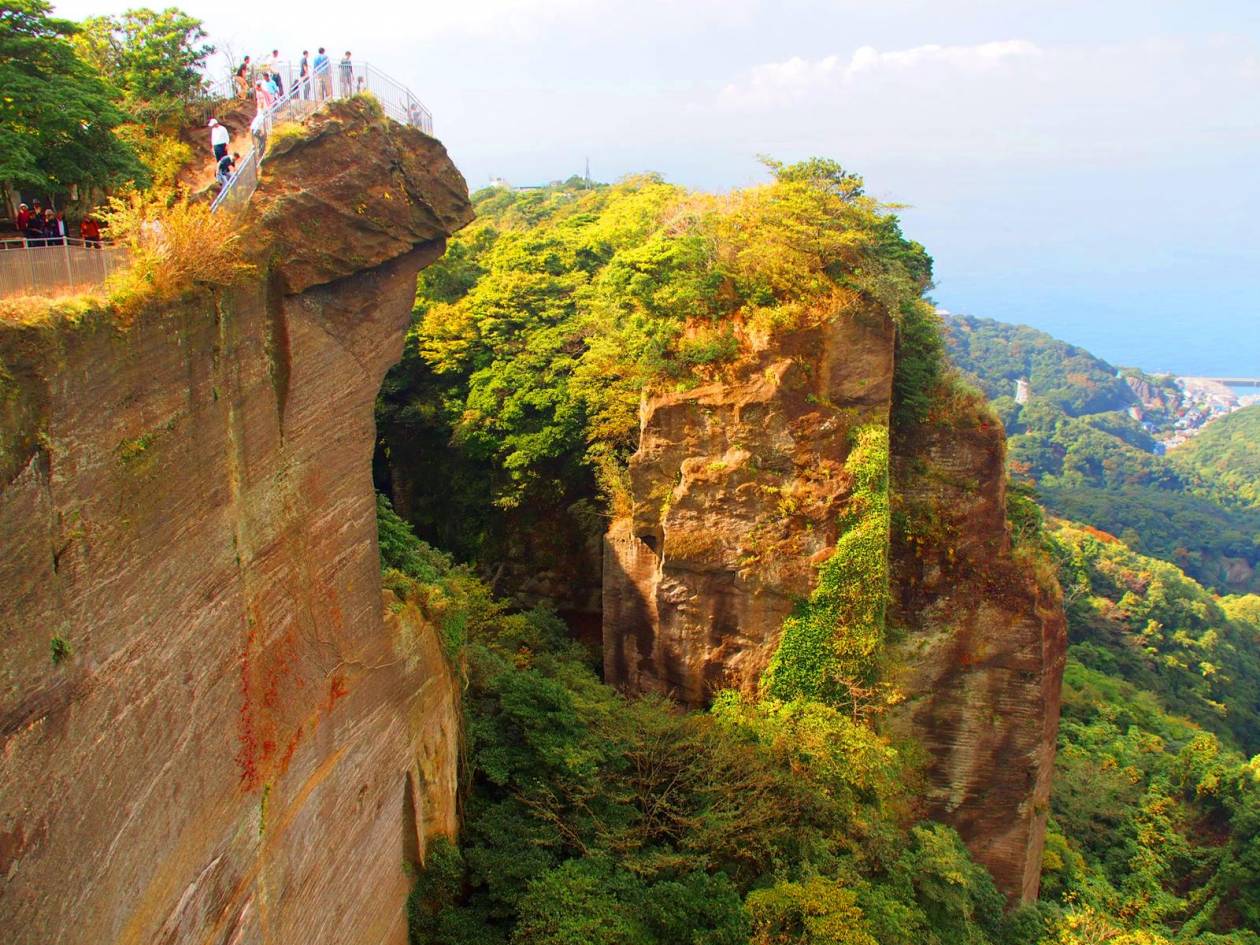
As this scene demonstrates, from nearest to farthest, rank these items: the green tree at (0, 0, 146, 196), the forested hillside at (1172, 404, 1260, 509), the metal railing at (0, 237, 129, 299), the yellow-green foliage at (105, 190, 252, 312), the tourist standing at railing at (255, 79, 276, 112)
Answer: the metal railing at (0, 237, 129, 299), the yellow-green foliage at (105, 190, 252, 312), the green tree at (0, 0, 146, 196), the tourist standing at railing at (255, 79, 276, 112), the forested hillside at (1172, 404, 1260, 509)

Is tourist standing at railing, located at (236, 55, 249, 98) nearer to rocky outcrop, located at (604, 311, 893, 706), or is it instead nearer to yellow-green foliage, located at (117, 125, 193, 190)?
yellow-green foliage, located at (117, 125, 193, 190)

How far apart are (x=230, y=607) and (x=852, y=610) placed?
12.7 m

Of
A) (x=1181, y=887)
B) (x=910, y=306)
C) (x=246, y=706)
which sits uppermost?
(x=910, y=306)

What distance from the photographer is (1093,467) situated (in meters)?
108

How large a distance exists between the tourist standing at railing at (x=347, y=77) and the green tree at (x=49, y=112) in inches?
112

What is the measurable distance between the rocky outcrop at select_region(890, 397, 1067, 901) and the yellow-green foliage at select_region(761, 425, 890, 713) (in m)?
1.75

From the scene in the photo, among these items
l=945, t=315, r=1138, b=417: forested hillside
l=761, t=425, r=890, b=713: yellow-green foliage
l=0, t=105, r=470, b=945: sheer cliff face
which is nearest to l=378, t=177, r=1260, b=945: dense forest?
l=761, t=425, r=890, b=713: yellow-green foliage

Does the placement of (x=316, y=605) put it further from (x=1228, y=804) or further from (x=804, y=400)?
(x=1228, y=804)

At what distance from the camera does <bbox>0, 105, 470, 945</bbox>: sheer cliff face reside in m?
8.16

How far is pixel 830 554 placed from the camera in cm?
2053

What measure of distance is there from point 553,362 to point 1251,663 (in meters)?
53.9

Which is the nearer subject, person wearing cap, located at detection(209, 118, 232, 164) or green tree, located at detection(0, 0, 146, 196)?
green tree, located at detection(0, 0, 146, 196)

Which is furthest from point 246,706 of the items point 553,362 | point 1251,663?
point 1251,663

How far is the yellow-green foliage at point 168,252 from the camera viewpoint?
30.6ft
